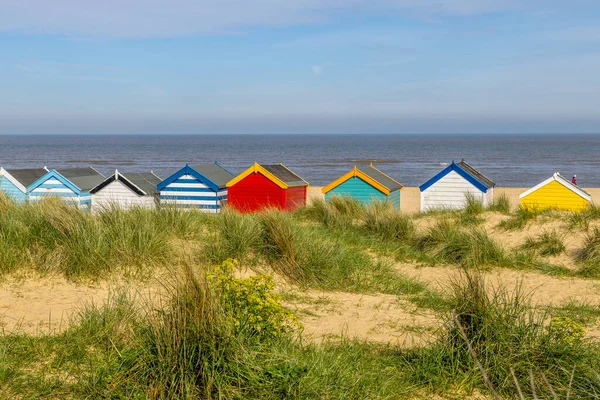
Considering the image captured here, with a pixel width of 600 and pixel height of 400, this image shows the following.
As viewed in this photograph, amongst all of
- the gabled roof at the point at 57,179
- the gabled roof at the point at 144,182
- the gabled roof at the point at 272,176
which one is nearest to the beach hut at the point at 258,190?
the gabled roof at the point at 272,176

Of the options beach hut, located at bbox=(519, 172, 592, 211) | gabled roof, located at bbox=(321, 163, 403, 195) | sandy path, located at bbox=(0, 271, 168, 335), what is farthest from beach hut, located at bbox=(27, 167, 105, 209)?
beach hut, located at bbox=(519, 172, 592, 211)

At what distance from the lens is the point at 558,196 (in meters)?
16.8

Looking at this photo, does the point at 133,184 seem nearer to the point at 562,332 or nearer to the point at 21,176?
the point at 21,176

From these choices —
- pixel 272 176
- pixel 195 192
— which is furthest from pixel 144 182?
pixel 272 176

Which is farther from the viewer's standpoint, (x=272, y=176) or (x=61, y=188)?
(x=272, y=176)

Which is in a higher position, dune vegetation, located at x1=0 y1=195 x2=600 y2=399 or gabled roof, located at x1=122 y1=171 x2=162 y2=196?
gabled roof, located at x1=122 y1=171 x2=162 y2=196

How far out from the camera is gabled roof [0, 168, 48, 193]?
53.0ft

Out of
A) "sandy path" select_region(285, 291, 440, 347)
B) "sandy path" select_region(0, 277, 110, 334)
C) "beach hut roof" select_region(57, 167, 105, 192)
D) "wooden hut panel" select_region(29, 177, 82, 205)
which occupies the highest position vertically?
"beach hut roof" select_region(57, 167, 105, 192)

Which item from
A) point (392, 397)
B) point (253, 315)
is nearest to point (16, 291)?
point (253, 315)

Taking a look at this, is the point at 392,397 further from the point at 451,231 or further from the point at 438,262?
the point at 451,231

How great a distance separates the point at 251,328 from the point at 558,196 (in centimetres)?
1320

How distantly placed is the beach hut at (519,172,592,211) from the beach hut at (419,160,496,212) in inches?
41.1

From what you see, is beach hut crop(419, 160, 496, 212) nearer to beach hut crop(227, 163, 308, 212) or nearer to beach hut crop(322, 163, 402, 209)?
beach hut crop(322, 163, 402, 209)

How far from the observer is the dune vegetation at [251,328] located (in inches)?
196
